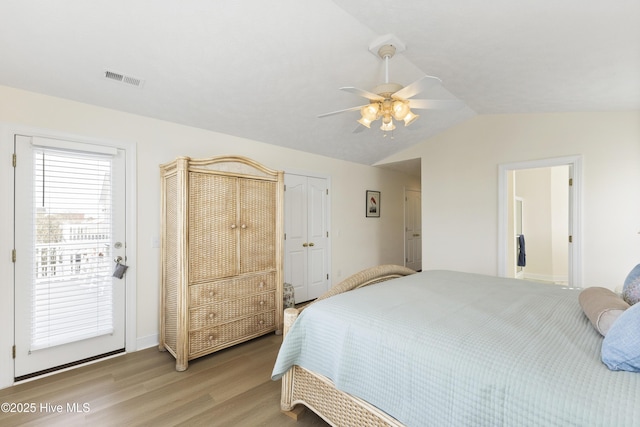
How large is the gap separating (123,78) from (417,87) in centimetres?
227

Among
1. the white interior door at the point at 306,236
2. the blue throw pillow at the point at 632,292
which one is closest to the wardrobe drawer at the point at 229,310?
the white interior door at the point at 306,236

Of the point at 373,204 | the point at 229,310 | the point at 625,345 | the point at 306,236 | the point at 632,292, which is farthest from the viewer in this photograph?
the point at 373,204

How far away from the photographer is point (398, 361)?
4.15ft

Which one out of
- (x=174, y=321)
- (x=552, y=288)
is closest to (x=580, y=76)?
(x=552, y=288)

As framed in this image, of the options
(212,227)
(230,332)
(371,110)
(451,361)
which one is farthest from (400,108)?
(230,332)

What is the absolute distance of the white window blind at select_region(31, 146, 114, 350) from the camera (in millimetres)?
2259

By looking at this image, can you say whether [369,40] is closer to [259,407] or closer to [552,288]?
[552,288]

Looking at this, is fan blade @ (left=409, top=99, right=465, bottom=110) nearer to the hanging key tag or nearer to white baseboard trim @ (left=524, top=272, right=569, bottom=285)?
the hanging key tag

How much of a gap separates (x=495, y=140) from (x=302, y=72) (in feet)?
9.48

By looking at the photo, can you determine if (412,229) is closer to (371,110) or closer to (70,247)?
(371,110)

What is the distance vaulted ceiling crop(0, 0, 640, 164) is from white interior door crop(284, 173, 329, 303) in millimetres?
1298

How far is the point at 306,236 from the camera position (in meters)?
4.28

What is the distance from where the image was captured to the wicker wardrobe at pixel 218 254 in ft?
7.91

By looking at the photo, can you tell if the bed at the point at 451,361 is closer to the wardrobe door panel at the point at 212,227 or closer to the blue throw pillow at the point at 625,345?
the blue throw pillow at the point at 625,345
